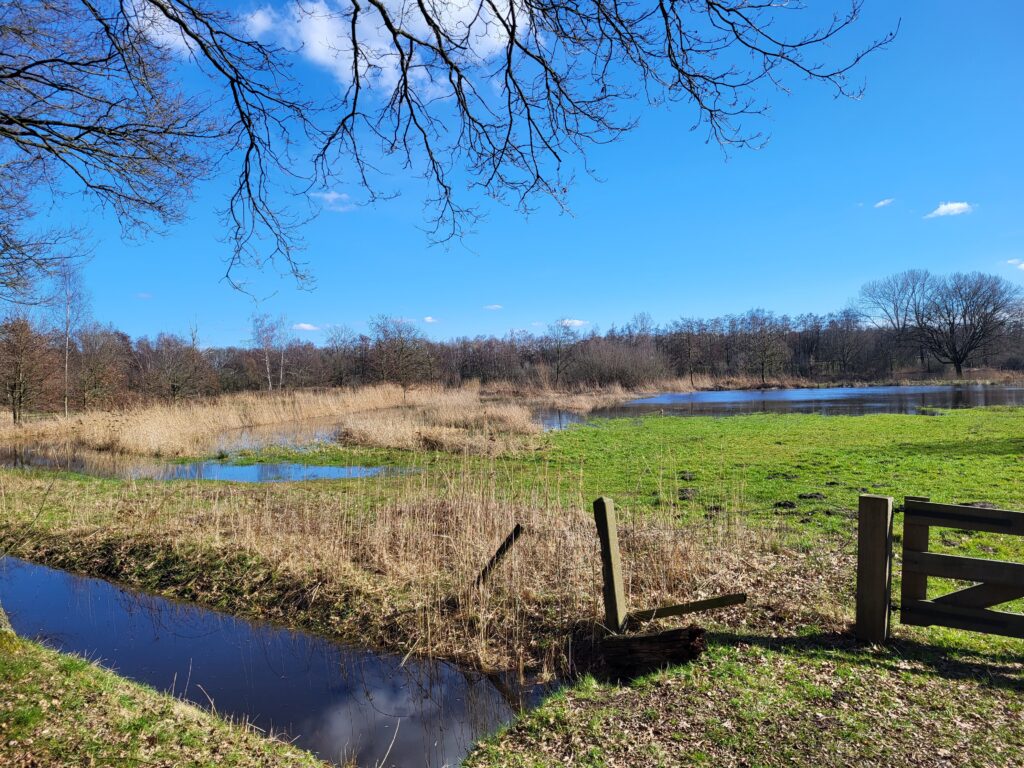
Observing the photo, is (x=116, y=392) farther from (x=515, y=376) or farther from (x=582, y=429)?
(x=515, y=376)

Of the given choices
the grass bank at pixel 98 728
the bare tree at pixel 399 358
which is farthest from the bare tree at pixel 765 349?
the grass bank at pixel 98 728

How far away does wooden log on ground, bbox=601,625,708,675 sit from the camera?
14.8ft

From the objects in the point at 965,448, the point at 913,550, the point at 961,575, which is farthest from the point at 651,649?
the point at 965,448

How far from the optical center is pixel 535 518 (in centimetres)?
797

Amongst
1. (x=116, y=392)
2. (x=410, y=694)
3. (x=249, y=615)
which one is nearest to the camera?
(x=410, y=694)

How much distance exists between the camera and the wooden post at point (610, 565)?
4789mm

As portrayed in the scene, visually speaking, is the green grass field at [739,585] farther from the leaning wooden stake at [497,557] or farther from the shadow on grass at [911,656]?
the leaning wooden stake at [497,557]

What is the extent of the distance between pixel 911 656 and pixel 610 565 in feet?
7.77

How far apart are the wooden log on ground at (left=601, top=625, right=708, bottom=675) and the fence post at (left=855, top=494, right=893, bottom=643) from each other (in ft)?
4.37

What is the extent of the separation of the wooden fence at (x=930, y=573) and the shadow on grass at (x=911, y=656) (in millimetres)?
172

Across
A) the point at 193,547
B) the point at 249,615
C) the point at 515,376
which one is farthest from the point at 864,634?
the point at 515,376

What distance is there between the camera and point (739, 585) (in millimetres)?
5785

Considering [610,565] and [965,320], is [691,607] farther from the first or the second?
[965,320]

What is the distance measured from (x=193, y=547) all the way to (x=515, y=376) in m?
52.7
